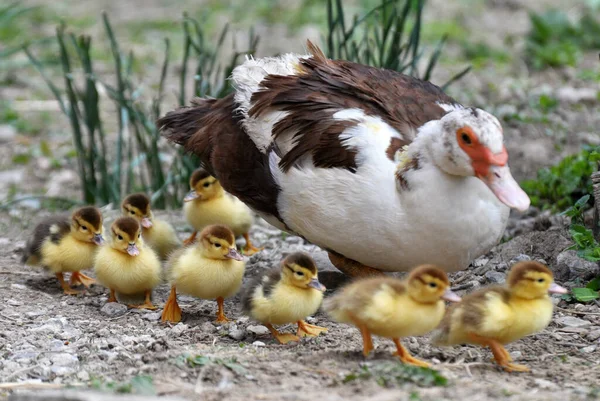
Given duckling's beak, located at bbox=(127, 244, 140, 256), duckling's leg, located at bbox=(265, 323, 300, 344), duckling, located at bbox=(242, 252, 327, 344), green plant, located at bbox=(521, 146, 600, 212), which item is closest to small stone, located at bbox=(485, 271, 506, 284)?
green plant, located at bbox=(521, 146, 600, 212)

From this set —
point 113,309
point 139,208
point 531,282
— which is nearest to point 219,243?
point 113,309

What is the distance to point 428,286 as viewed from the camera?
4031 millimetres

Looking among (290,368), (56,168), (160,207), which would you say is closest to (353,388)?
(290,368)

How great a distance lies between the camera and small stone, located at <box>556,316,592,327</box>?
478cm

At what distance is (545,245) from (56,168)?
4763mm

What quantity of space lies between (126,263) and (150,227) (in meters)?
0.67

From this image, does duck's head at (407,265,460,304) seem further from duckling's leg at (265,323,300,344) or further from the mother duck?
duckling's leg at (265,323,300,344)

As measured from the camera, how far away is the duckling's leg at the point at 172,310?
16.7 feet

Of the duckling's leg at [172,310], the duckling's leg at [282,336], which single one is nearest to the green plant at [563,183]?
the duckling's leg at [282,336]

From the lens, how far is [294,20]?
11.4 m

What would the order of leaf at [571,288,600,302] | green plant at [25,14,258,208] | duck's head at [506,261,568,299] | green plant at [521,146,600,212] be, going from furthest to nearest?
1. green plant at [25,14,258,208]
2. green plant at [521,146,600,212]
3. leaf at [571,288,600,302]
4. duck's head at [506,261,568,299]

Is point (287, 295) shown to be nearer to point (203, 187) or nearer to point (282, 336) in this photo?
point (282, 336)

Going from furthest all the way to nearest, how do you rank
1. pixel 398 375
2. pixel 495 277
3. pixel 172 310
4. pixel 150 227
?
pixel 150 227
pixel 495 277
pixel 172 310
pixel 398 375

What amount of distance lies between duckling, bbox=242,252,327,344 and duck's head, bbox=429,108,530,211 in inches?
32.5
